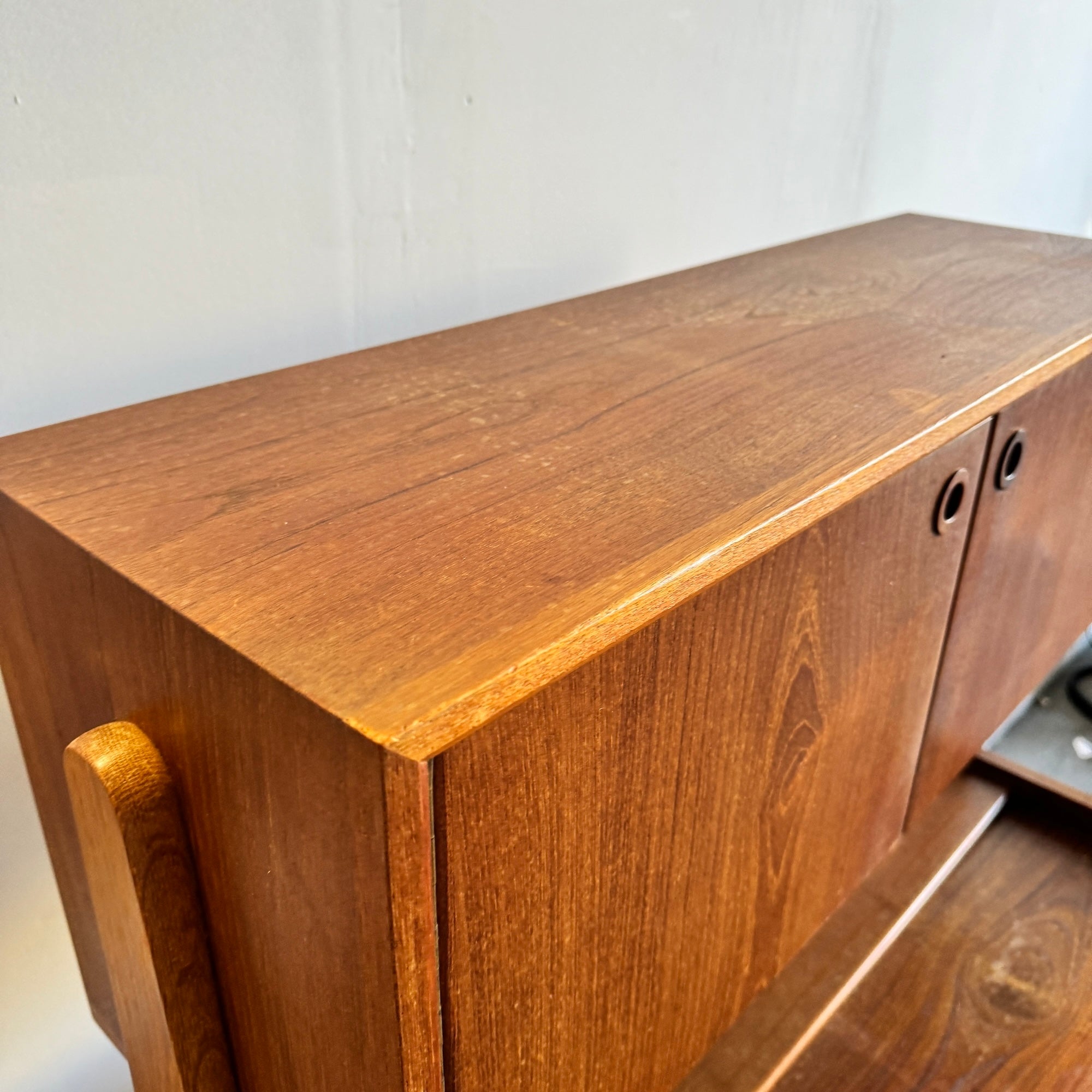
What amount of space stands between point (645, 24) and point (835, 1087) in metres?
1.06

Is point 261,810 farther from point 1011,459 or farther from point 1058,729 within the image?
point 1058,729

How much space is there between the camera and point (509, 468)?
601 millimetres

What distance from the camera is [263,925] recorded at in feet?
1.69

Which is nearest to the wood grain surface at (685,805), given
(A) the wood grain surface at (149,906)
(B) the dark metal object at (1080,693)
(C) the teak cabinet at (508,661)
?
(C) the teak cabinet at (508,661)

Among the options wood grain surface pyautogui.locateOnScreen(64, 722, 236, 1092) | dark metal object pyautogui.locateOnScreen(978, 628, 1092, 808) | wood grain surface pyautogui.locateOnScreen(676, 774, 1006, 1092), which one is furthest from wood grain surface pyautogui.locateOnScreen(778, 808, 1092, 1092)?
wood grain surface pyautogui.locateOnScreen(64, 722, 236, 1092)

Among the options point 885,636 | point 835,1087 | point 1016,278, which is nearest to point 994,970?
point 835,1087

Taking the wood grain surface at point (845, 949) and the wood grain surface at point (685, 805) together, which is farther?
the wood grain surface at point (845, 949)

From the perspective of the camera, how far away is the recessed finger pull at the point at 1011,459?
78 cm

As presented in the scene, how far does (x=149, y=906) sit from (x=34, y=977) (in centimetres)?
39

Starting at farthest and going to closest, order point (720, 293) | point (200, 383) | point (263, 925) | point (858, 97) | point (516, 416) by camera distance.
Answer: point (858, 97) < point (720, 293) < point (200, 383) < point (516, 416) < point (263, 925)

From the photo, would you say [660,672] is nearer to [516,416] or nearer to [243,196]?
[516,416]

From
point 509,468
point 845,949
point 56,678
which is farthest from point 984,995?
point 56,678

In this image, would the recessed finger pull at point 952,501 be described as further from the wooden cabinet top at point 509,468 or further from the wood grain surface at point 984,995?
the wood grain surface at point 984,995

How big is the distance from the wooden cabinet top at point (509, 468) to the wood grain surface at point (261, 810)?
21mm
